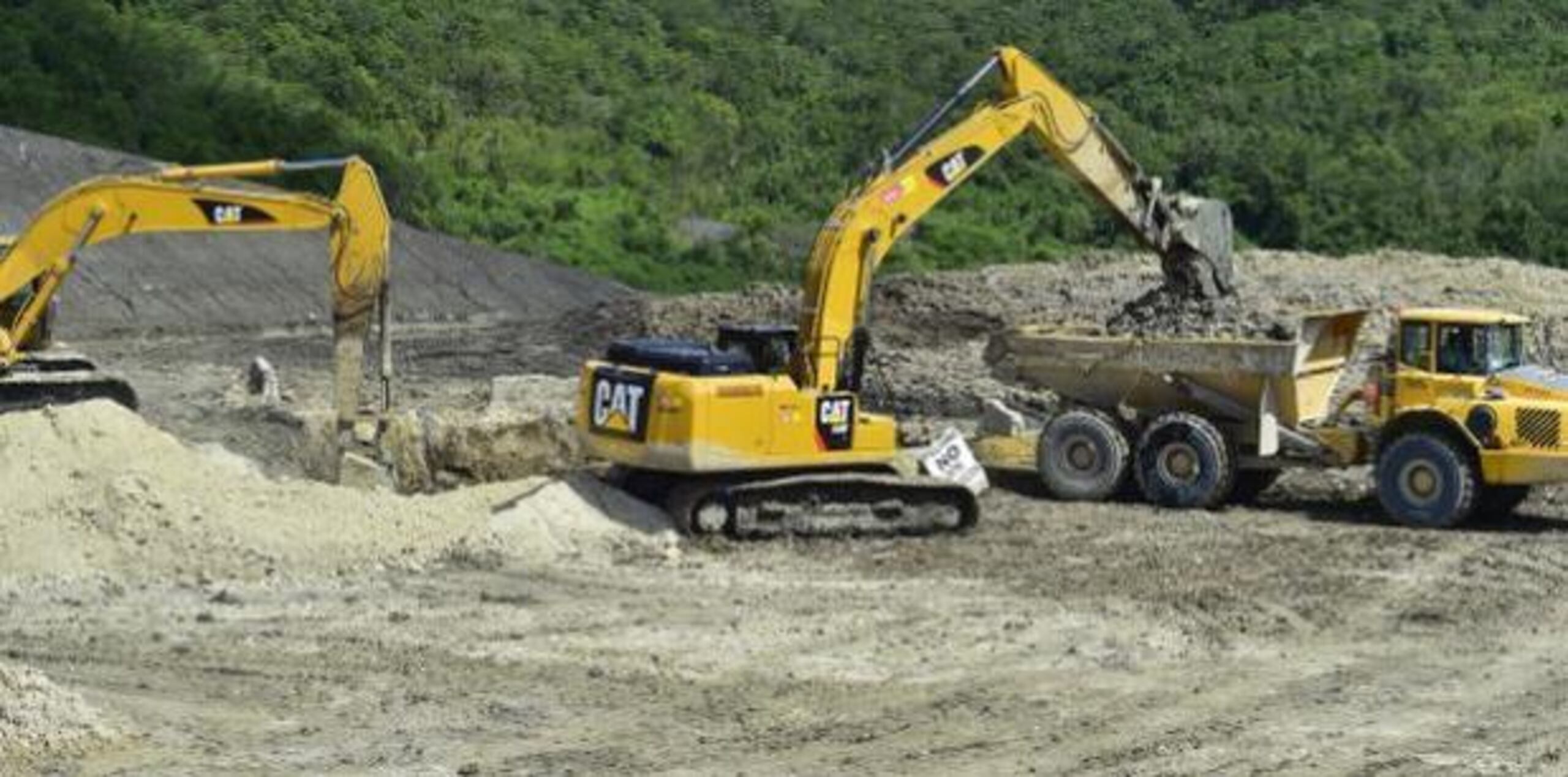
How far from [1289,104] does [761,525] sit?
38086mm

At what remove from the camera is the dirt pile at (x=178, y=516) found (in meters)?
14.9

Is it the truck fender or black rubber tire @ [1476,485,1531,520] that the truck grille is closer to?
the truck fender

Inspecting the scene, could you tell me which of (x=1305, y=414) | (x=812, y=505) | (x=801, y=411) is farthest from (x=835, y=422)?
(x=1305, y=414)

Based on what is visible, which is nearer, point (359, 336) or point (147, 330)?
point (359, 336)

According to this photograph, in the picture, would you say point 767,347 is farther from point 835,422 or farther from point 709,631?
point 709,631

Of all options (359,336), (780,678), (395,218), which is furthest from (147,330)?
(780,678)

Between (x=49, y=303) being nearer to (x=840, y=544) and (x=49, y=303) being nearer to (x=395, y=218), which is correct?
(x=840, y=544)

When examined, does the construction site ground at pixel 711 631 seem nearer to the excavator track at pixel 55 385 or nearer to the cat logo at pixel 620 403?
the cat logo at pixel 620 403

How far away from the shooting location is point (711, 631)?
13.8 metres

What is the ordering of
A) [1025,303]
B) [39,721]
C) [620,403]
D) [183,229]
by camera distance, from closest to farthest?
1. [39,721]
2. [620,403]
3. [183,229]
4. [1025,303]

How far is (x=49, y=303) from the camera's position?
1936 cm

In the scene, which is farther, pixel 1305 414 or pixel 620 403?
pixel 1305 414

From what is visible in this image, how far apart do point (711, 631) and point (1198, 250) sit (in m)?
8.42

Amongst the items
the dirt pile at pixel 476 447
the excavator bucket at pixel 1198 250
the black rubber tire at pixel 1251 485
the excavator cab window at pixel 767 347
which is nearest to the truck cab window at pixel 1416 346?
the black rubber tire at pixel 1251 485
